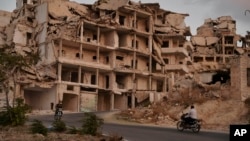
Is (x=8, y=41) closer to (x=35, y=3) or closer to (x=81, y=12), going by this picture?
(x=35, y=3)

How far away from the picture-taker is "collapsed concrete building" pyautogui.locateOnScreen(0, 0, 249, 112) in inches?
2133

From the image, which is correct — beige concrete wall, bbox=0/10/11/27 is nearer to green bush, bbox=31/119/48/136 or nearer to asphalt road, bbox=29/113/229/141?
asphalt road, bbox=29/113/229/141

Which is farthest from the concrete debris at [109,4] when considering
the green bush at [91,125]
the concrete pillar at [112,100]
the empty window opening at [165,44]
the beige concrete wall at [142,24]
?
the green bush at [91,125]

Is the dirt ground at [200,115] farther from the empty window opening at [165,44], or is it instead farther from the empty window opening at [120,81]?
the empty window opening at [165,44]

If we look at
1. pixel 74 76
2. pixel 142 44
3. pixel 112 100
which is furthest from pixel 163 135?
pixel 142 44

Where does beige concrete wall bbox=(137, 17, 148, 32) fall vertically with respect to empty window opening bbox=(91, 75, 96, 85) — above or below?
above

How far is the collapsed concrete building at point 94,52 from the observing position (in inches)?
2133

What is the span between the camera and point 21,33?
58.5 meters

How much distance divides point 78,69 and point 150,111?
1971cm

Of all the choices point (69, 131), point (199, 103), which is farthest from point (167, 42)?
point (69, 131)

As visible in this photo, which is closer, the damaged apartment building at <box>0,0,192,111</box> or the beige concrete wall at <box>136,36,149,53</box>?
the damaged apartment building at <box>0,0,192,111</box>

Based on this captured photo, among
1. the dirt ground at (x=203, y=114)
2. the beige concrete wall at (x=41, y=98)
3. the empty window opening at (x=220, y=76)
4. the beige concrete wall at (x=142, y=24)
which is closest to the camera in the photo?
the dirt ground at (x=203, y=114)

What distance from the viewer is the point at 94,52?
200ft

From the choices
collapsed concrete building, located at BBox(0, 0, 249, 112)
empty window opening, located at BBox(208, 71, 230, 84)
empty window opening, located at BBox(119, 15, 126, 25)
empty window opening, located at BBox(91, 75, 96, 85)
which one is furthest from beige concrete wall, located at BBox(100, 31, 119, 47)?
empty window opening, located at BBox(208, 71, 230, 84)
